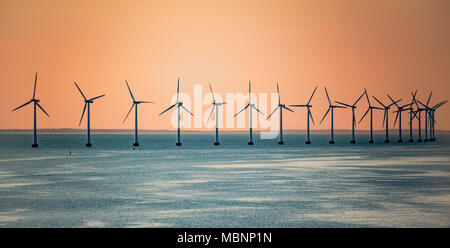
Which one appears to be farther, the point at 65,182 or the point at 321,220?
the point at 65,182

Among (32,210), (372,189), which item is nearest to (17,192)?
(32,210)

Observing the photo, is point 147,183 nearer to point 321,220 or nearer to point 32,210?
point 32,210

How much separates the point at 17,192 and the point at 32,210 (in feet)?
33.8

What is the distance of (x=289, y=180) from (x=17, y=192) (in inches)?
890

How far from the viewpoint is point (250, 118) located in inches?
6816
